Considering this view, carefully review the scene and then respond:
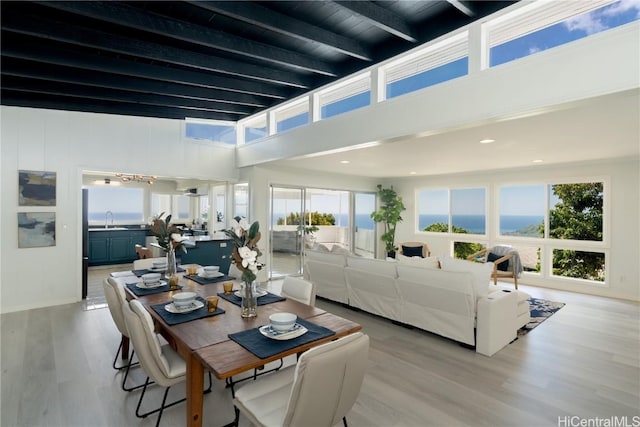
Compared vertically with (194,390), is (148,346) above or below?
above

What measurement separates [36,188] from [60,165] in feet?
1.52

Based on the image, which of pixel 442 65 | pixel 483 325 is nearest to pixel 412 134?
pixel 442 65

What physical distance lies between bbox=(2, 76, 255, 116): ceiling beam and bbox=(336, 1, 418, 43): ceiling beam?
345cm

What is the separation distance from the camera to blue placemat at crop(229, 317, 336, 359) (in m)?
1.75

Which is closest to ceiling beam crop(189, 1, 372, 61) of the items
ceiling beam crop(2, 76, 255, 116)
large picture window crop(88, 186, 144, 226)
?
A: ceiling beam crop(2, 76, 255, 116)

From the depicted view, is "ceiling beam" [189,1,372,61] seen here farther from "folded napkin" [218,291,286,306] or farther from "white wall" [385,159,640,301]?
"white wall" [385,159,640,301]

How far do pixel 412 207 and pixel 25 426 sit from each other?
8237 mm

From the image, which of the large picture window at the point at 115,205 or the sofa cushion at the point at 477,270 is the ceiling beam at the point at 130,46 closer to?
the sofa cushion at the point at 477,270

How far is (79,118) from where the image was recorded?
16.6ft

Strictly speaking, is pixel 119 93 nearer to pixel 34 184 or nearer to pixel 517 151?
pixel 34 184

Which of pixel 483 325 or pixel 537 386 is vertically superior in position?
pixel 483 325

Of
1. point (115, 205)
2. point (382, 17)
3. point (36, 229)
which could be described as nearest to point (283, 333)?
point (382, 17)

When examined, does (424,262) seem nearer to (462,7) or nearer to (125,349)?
(462,7)

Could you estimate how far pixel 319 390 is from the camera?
1398 millimetres
